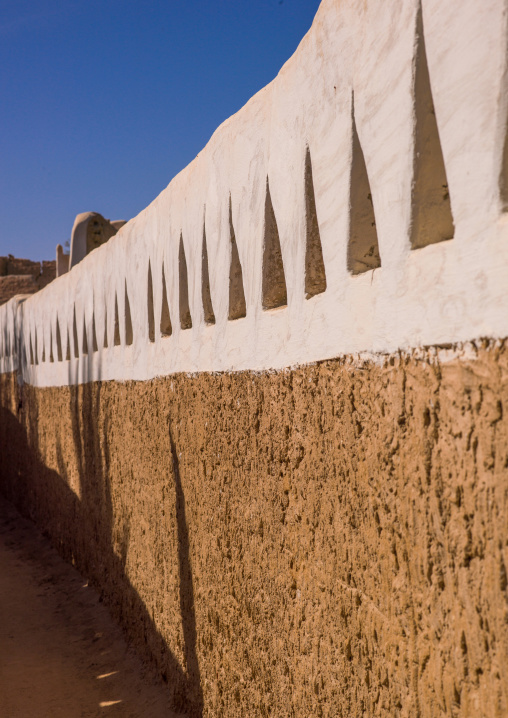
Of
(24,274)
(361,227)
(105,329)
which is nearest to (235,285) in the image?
(361,227)

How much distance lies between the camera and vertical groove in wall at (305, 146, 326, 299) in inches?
90.9

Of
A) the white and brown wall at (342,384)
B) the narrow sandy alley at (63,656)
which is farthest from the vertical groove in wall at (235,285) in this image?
the narrow sandy alley at (63,656)

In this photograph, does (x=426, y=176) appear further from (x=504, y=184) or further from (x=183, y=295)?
(x=183, y=295)

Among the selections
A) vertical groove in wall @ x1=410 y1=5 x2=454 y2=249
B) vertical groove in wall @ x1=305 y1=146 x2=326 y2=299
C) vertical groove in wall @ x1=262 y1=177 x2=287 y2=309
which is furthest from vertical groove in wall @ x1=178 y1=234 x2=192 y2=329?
vertical groove in wall @ x1=410 y1=5 x2=454 y2=249

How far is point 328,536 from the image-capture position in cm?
214

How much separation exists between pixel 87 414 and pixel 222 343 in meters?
3.18

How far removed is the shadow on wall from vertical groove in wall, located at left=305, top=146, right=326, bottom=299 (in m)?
1.68

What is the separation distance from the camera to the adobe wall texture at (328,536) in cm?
146

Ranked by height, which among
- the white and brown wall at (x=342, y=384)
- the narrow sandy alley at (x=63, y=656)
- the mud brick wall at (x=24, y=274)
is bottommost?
the narrow sandy alley at (x=63, y=656)

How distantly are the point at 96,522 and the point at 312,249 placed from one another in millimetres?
4038

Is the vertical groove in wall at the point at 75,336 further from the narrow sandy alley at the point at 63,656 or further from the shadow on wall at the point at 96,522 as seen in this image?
the narrow sandy alley at the point at 63,656

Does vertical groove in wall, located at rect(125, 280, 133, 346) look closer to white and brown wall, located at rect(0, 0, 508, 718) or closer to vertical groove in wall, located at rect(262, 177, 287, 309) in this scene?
white and brown wall, located at rect(0, 0, 508, 718)

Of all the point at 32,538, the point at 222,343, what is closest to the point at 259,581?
the point at 222,343

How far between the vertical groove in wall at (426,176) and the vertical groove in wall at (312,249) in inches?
24.7
